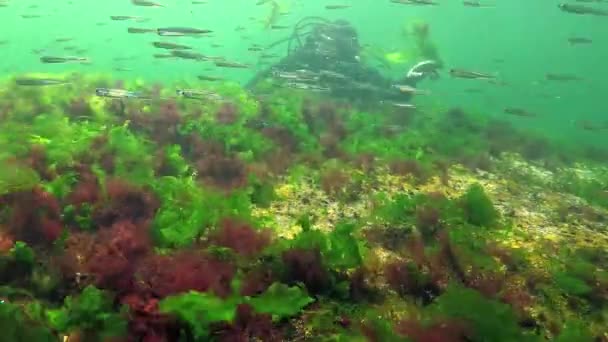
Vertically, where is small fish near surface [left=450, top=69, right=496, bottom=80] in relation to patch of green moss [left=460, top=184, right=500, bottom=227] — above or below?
above

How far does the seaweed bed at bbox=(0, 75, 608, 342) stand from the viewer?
11.9ft

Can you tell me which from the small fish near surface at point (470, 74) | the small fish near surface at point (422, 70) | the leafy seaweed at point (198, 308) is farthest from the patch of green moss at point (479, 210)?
the small fish near surface at point (422, 70)

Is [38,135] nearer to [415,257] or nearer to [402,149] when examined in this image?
[415,257]

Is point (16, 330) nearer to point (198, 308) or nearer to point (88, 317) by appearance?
point (88, 317)

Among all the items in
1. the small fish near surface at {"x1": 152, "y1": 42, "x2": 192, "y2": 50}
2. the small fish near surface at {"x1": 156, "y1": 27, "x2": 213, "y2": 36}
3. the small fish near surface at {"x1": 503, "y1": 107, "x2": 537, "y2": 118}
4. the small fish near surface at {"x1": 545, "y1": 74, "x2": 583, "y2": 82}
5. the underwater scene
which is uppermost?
the small fish near surface at {"x1": 156, "y1": 27, "x2": 213, "y2": 36}

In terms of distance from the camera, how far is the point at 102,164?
7277 mm

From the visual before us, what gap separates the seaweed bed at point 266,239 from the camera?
3619mm

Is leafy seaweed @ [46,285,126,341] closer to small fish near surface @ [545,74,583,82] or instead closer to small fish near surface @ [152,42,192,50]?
small fish near surface @ [152,42,192,50]

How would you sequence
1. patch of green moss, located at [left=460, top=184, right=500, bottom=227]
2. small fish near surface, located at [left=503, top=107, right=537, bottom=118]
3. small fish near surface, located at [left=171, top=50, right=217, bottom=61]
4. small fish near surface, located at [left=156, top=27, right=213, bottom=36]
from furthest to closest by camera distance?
1. small fish near surface, located at [left=503, top=107, right=537, bottom=118]
2. small fish near surface, located at [left=171, top=50, right=217, bottom=61]
3. small fish near surface, located at [left=156, top=27, right=213, bottom=36]
4. patch of green moss, located at [left=460, top=184, right=500, bottom=227]

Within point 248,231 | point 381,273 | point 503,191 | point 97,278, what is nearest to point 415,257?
point 381,273

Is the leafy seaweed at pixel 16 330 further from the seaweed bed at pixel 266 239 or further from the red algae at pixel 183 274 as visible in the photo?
the red algae at pixel 183 274

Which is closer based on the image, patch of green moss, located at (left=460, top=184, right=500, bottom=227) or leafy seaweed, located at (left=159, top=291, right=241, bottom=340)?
leafy seaweed, located at (left=159, top=291, right=241, bottom=340)

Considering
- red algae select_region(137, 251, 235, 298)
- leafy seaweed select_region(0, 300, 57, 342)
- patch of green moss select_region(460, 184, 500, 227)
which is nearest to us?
leafy seaweed select_region(0, 300, 57, 342)

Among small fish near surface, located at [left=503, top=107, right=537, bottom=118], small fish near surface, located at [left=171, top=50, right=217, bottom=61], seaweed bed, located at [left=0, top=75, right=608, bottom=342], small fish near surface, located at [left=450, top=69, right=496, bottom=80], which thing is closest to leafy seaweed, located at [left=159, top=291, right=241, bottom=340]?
seaweed bed, located at [left=0, top=75, right=608, bottom=342]
